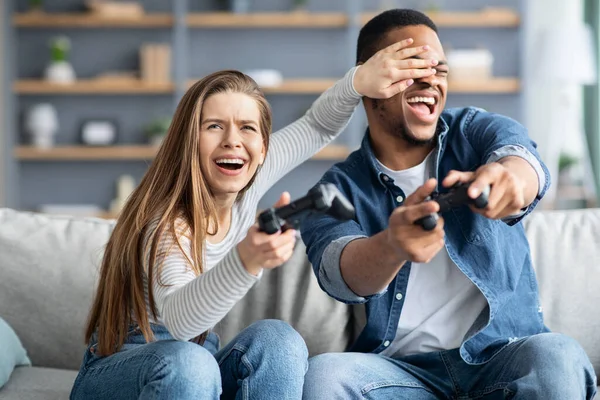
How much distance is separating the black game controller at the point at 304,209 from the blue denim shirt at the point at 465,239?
1.14 feet

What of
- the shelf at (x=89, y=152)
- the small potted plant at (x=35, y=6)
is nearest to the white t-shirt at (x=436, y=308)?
the shelf at (x=89, y=152)

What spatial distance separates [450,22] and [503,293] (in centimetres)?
395

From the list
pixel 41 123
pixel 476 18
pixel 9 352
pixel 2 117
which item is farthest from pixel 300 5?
pixel 9 352

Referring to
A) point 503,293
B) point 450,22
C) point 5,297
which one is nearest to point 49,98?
Result: point 450,22

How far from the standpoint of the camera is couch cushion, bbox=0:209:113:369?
2.09 metres

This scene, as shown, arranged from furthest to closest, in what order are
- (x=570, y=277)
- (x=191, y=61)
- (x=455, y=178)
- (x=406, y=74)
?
(x=191, y=61) → (x=570, y=277) → (x=406, y=74) → (x=455, y=178)

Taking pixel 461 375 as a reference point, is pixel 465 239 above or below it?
above

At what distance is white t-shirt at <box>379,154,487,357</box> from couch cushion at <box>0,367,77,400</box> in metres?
0.72

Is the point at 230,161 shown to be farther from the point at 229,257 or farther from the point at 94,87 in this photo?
the point at 94,87

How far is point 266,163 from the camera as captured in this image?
1.98m

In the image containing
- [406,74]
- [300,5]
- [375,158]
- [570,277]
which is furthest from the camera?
[300,5]

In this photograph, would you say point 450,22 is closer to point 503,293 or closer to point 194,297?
point 503,293

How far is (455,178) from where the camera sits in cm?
138

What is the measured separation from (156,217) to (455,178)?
589mm
